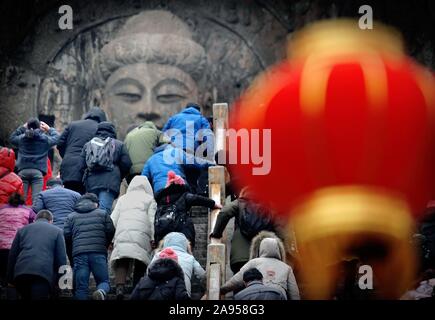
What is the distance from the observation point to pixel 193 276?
14312mm

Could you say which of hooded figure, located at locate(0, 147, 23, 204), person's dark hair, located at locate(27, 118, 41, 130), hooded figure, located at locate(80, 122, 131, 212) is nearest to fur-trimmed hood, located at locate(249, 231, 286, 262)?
hooded figure, located at locate(80, 122, 131, 212)

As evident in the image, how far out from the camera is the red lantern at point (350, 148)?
10.7 m

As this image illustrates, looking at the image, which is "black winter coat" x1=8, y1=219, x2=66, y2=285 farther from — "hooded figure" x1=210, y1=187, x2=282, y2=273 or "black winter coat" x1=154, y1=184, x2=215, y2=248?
"hooded figure" x1=210, y1=187, x2=282, y2=273

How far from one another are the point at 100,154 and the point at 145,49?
23.2 feet

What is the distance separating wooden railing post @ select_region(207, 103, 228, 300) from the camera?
13.6 m

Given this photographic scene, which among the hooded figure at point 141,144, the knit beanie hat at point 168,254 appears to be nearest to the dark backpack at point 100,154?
the hooded figure at point 141,144

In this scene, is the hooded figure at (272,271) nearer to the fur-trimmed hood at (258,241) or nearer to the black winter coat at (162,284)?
the fur-trimmed hood at (258,241)

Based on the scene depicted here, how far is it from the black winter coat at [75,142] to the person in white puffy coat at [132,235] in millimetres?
1519

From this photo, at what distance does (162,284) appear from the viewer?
12789 millimetres

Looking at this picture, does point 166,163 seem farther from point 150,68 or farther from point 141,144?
point 150,68

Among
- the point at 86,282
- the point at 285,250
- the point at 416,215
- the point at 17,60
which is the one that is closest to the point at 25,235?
the point at 86,282

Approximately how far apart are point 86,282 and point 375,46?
172 inches

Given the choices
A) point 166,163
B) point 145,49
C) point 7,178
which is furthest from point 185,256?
point 145,49

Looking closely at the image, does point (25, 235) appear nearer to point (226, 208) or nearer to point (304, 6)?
point (226, 208)
